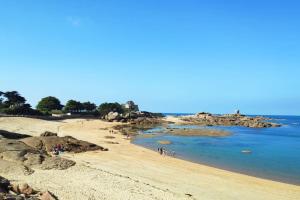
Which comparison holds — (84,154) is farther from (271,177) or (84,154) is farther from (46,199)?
(46,199)

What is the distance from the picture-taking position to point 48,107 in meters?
129

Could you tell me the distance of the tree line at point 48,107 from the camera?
99900 millimetres

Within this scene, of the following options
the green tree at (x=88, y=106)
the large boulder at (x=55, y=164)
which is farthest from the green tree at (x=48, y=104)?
the large boulder at (x=55, y=164)

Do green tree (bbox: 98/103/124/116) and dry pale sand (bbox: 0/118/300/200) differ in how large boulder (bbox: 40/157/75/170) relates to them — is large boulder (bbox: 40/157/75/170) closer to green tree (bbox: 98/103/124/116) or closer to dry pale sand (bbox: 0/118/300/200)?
dry pale sand (bbox: 0/118/300/200)

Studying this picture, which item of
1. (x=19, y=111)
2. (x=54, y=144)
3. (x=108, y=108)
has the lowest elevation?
(x=54, y=144)

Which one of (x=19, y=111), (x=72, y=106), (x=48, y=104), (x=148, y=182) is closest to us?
(x=148, y=182)

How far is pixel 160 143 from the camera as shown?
210 ft

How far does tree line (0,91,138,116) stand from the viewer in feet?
328

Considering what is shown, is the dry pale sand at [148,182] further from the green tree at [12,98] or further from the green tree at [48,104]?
the green tree at [48,104]

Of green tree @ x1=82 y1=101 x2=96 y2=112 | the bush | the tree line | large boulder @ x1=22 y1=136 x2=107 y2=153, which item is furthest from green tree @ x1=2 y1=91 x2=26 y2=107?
large boulder @ x1=22 y1=136 x2=107 y2=153

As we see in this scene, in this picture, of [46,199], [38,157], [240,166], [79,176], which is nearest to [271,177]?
[240,166]

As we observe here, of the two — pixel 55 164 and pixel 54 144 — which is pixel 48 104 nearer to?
pixel 54 144

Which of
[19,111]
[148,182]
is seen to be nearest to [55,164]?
[148,182]

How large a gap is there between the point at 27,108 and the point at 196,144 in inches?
2191
